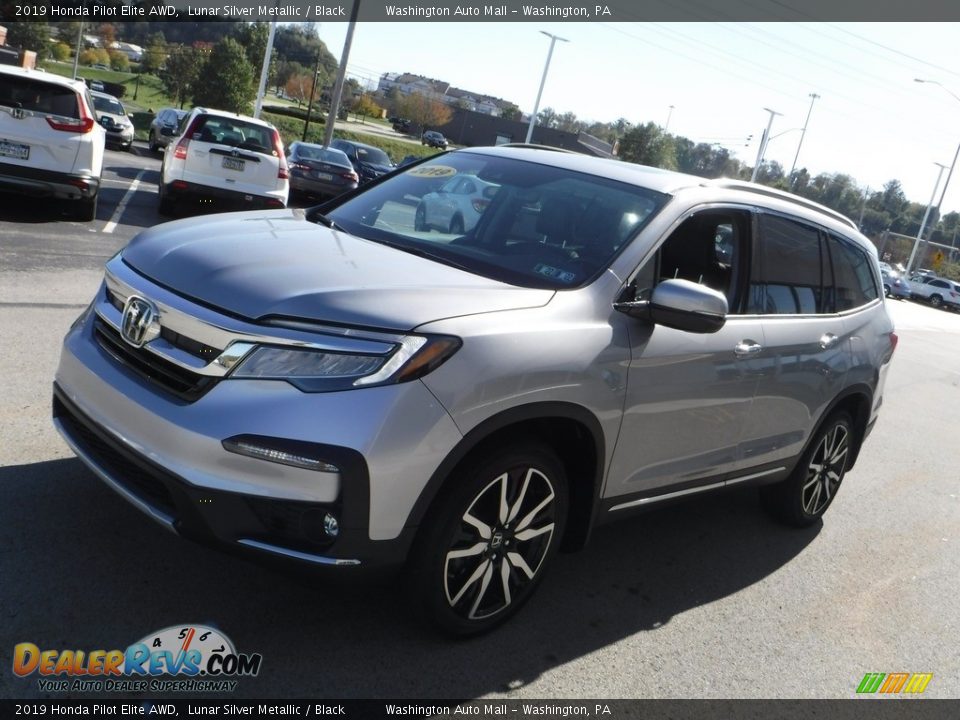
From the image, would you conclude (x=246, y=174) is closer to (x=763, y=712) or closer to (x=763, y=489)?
(x=763, y=489)

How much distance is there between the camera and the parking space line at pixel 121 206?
11820mm

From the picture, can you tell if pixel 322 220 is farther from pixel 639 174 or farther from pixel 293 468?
pixel 293 468

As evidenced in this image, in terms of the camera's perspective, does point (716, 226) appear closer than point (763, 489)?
Yes

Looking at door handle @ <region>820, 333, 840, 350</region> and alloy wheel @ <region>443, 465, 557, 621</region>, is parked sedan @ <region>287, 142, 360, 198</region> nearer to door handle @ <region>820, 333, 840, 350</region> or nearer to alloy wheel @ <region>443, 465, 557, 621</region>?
door handle @ <region>820, 333, 840, 350</region>

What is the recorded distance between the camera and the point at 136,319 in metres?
3.23

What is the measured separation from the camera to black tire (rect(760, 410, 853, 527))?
5355 mm

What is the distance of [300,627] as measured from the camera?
3383 millimetres

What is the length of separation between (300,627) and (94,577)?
0.79 meters

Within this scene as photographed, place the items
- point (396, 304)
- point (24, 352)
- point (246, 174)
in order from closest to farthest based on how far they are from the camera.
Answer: point (396, 304) < point (24, 352) < point (246, 174)

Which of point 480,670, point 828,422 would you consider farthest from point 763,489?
point 480,670

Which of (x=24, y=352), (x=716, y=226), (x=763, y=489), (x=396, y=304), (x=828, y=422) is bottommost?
(x=24, y=352)

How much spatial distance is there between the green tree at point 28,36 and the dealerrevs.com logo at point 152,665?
69441 mm

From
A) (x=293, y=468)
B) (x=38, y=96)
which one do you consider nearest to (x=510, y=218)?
(x=293, y=468)

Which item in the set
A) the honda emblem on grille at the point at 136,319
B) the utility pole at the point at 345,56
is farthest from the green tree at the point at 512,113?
the honda emblem on grille at the point at 136,319
